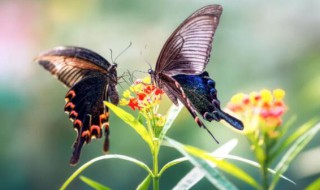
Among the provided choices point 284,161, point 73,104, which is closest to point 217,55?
point 73,104

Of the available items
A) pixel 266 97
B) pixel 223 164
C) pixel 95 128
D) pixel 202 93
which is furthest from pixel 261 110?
pixel 95 128

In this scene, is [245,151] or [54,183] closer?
[245,151]

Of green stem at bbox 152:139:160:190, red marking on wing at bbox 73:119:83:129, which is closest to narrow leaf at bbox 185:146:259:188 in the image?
green stem at bbox 152:139:160:190

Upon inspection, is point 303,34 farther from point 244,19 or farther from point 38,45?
point 38,45

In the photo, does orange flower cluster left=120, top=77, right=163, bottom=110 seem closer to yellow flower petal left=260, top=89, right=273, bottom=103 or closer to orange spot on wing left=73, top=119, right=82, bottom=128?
yellow flower petal left=260, top=89, right=273, bottom=103

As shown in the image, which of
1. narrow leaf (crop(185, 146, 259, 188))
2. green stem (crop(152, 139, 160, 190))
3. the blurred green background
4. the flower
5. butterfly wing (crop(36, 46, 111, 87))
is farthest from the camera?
the blurred green background

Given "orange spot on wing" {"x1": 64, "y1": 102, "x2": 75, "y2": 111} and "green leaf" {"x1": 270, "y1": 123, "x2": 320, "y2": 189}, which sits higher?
"green leaf" {"x1": 270, "y1": 123, "x2": 320, "y2": 189}
